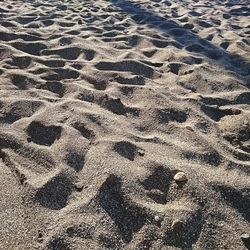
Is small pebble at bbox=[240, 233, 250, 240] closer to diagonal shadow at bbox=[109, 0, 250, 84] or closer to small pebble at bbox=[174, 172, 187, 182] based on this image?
small pebble at bbox=[174, 172, 187, 182]

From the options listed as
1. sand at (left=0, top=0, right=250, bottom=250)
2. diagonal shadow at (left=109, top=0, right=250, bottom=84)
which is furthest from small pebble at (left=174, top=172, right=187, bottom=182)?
diagonal shadow at (left=109, top=0, right=250, bottom=84)

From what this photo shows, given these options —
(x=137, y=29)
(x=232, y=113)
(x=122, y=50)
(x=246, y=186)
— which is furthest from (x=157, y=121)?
(x=137, y=29)

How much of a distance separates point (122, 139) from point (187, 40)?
297 cm

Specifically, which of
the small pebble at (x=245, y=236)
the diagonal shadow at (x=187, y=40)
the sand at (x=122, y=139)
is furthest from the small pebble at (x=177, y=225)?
the diagonal shadow at (x=187, y=40)

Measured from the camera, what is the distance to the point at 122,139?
301 centimetres

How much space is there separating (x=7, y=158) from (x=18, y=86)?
4.06 feet

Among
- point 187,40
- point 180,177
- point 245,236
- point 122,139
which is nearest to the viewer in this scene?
point 245,236

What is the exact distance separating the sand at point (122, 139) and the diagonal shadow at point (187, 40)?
0.03 meters

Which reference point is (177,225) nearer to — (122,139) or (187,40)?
(122,139)

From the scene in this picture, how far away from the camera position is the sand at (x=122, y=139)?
2277 millimetres

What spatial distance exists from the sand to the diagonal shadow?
3 cm

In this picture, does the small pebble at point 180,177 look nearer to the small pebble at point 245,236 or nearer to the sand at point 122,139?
the sand at point 122,139

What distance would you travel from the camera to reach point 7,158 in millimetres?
2736

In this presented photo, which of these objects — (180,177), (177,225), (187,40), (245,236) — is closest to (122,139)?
(180,177)
